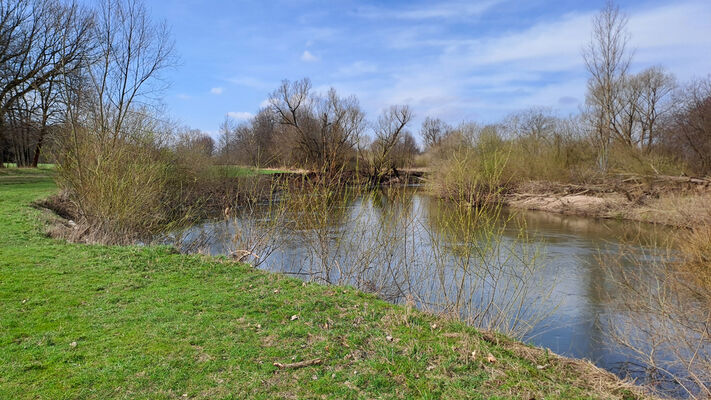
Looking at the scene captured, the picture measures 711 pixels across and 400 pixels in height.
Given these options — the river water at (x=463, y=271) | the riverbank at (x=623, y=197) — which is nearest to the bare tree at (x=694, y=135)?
the riverbank at (x=623, y=197)

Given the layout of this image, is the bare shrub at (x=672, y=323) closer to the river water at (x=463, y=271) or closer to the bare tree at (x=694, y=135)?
the river water at (x=463, y=271)

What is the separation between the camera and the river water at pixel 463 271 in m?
5.84

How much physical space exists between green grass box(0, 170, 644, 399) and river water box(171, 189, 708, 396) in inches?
39.9

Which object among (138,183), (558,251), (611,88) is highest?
(611,88)

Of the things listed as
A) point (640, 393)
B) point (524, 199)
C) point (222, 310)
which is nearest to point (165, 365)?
point (222, 310)

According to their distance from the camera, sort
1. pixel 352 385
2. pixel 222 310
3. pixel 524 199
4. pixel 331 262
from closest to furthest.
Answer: pixel 352 385
pixel 222 310
pixel 331 262
pixel 524 199

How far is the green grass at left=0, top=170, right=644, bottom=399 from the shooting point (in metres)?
3.38

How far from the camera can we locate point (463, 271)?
7.85 meters

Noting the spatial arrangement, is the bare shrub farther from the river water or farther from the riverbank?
the riverbank

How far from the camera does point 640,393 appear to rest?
3510 mm

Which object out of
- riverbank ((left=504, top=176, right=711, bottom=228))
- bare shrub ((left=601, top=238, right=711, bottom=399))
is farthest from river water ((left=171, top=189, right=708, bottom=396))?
riverbank ((left=504, top=176, right=711, bottom=228))

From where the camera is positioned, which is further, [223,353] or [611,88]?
[611,88]

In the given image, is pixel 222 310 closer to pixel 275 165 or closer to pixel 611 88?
pixel 275 165

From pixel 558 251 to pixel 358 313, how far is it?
8.68 meters
